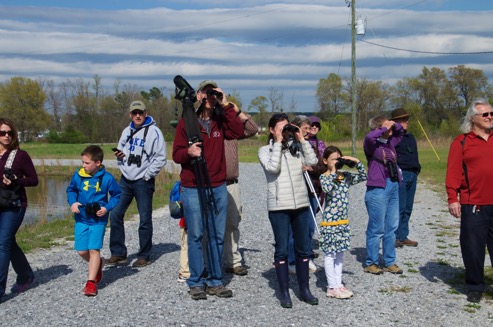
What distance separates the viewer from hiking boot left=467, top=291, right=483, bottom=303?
19.7ft

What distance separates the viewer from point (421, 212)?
1295 cm

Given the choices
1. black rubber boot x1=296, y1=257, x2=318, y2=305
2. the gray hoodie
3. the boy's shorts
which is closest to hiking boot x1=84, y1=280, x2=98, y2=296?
the boy's shorts

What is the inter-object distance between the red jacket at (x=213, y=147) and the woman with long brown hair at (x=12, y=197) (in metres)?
1.75

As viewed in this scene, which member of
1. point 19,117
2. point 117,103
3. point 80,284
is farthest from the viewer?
point 117,103

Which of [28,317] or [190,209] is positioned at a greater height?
[190,209]

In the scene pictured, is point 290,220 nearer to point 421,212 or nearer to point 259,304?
point 259,304

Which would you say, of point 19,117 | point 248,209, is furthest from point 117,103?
point 248,209

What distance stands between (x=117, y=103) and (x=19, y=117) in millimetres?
13881

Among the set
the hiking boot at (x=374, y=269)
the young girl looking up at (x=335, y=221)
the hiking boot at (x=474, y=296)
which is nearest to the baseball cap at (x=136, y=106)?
the young girl looking up at (x=335, y=221)

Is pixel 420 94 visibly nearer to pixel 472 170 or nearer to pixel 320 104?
pixel 320 104

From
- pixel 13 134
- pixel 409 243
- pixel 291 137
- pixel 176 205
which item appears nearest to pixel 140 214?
pixel 176 205

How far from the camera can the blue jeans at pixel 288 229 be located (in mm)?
5871

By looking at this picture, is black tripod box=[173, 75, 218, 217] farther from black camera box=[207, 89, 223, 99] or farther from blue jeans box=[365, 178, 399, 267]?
blue jeans box=[365, 178, 399, 267]

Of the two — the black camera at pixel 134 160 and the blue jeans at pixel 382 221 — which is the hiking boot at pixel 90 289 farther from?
the blue jeans at pixel 382 221
